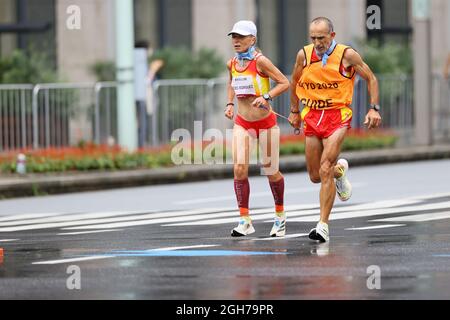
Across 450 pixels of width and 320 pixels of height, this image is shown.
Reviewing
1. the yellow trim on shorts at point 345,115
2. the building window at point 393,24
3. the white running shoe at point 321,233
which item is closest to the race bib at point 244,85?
the yellow trim on shorts at point 345,115

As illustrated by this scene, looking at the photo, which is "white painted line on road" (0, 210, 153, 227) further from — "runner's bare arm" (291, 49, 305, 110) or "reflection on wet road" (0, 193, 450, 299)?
"runner's bare arm" (291, 49, 305, 110)

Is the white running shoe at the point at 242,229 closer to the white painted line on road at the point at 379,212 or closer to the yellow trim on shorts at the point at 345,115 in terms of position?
the yellow trim on shorts at the point at 345,115

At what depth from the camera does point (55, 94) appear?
25031 millimetres

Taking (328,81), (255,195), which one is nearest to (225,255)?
(328,81)

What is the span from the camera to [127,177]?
22656mm

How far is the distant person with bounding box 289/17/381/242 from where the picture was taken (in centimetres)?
1366

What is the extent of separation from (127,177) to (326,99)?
9191mm

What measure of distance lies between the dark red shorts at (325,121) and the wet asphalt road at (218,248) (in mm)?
948

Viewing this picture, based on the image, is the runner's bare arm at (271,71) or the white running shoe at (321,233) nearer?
the white running shoe at (321,233)

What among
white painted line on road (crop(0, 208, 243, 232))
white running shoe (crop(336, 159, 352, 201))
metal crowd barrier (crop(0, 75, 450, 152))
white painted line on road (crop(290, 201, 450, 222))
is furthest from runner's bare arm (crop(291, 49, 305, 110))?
metal crowd barrier (crop(0, 75, 450, 152))

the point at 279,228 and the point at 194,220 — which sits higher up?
the point at 279,228

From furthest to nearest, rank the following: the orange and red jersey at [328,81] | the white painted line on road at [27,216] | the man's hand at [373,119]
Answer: the white painted line on road at [27,216]
the orange and red jersey at [328,81]
the man's hand at [373,119]

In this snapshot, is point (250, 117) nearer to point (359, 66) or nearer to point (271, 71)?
point (271, 71)

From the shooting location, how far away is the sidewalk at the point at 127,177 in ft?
70.1
